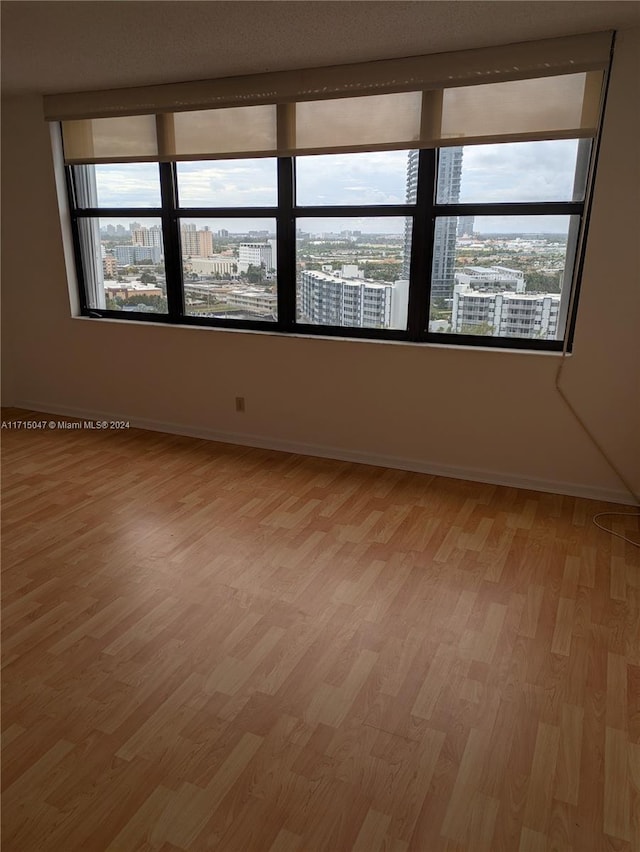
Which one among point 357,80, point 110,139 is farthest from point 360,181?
point 110,139

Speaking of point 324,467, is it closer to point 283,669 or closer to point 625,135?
point 283,669

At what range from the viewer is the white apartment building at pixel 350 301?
3.96 m

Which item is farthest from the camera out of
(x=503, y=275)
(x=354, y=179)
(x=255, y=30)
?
(x=354, y=179)

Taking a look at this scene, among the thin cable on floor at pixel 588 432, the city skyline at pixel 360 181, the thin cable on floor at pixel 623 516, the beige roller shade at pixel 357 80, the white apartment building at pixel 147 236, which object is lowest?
the thin cable on floor at pixel 623 516

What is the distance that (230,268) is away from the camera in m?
4.40

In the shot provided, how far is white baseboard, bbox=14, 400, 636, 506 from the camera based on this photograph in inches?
143

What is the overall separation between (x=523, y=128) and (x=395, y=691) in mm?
3003

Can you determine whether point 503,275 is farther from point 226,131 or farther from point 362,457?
point 226,131

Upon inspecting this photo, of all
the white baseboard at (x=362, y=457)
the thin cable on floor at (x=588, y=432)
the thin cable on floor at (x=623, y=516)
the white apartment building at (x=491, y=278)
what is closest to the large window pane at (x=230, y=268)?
the white baseboard at (x=362, y=457)

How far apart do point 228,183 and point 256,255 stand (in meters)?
0.54

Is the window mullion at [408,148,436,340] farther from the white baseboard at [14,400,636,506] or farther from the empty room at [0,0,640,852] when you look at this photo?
the white baseboard at [14,400,636,506]

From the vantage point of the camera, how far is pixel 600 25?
2.90 m

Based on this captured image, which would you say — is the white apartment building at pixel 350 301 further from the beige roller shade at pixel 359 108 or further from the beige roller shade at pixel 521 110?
the beige roller shade at pixel 521 110

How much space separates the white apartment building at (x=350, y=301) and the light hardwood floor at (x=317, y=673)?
1269 mm
